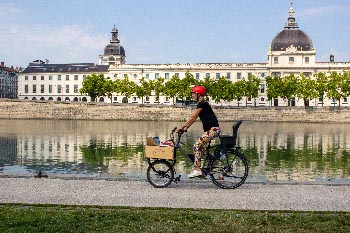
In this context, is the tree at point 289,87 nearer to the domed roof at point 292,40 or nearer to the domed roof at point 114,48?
the domed roof at point 292,40

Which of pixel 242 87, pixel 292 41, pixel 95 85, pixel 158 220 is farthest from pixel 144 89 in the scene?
pixel 158 220

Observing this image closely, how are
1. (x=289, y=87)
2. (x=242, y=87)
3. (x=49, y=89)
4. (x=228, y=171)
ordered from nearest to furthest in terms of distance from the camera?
1. (x=228, y=171)
2. (x=289, y=87)
3. (x=242, y=87)
4. (x=49, y=89)

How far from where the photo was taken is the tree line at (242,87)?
111062mm

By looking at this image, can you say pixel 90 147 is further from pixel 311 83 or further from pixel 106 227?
pixel 311 83

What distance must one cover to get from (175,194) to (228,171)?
1990 mm

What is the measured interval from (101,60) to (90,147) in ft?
451

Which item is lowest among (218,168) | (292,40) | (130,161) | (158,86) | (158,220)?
(130,161)

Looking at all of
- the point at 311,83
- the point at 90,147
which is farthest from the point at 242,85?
the point at 90,147

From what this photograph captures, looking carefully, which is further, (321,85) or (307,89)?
(307,89)

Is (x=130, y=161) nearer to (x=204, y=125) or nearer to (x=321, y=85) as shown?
(x=204, y=125)

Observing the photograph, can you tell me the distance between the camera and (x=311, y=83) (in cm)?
11231

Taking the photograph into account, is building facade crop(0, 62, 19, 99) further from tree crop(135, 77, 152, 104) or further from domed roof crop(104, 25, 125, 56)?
tree crop(135, 77, 152, 104)

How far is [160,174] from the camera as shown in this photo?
15.8 metres

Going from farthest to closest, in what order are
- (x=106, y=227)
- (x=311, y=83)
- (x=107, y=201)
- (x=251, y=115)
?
(x=311, y=83) → (x=251, y=115) → (x=107, y=201) → (x=106, y=227)
